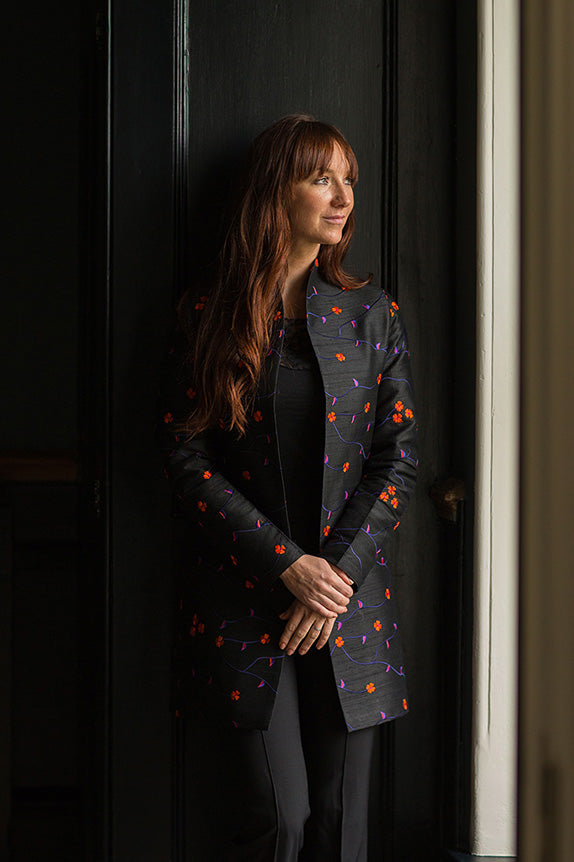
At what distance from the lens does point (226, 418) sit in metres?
1.67

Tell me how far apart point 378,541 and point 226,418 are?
15.7 inches

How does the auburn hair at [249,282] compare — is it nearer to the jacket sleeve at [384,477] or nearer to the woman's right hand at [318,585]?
the jacket sleeve at [384,477]

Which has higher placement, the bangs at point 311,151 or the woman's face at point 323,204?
the bangs at point 311,151

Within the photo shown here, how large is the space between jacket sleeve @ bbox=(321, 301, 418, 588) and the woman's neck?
0.20 meters

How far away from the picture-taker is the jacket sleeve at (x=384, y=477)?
1.65 m

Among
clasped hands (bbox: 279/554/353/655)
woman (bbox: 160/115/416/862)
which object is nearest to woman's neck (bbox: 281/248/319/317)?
woman (bbox: 160/115/416/862)

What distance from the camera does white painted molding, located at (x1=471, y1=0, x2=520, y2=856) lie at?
1.86 m

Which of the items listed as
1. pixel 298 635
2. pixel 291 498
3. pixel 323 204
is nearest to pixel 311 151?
pixel 323 204

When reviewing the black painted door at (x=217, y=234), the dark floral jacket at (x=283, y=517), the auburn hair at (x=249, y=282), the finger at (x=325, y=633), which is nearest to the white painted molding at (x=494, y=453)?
the black painted door at (x=217, y=234)

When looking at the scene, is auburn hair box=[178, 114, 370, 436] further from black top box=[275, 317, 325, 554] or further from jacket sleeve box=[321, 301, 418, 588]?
jacket sleeve box=[321, 301, 418, 588]

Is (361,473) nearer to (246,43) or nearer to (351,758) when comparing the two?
(351,758)

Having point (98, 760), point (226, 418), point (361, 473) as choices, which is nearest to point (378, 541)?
point (361, 473)

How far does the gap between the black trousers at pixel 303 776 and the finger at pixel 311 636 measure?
0.14ft

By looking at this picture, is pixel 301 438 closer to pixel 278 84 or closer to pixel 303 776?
pixel 303 776
